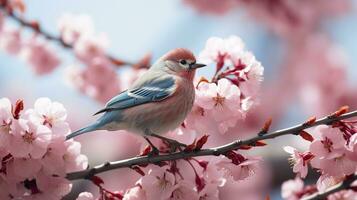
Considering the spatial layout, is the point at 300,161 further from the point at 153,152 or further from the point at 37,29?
the point at 37,29

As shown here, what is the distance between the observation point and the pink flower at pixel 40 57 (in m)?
4.12

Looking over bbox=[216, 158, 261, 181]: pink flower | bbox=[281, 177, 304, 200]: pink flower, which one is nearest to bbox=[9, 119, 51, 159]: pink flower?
bbox=[216, 158, 261, 181]: pink flower

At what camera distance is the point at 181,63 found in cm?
270

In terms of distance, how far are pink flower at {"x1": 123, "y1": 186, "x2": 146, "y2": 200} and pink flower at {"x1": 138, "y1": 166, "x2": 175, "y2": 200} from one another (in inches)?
0.9

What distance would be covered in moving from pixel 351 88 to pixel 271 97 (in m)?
1.01

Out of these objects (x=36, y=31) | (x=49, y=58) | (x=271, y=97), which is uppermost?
(x=36, y=31)

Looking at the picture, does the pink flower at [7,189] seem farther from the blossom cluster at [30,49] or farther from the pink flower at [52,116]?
the blossom cluster at [30,49]

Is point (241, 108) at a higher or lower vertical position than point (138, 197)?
higher

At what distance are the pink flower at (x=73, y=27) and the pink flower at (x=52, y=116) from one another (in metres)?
1.86

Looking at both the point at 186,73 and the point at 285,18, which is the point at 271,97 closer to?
the point at 285,18

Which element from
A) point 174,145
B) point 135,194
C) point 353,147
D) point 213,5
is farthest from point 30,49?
point 353,147

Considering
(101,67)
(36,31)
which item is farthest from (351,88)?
(36,31)

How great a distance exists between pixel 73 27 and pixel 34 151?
6.63ft

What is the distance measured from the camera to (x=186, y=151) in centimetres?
198
